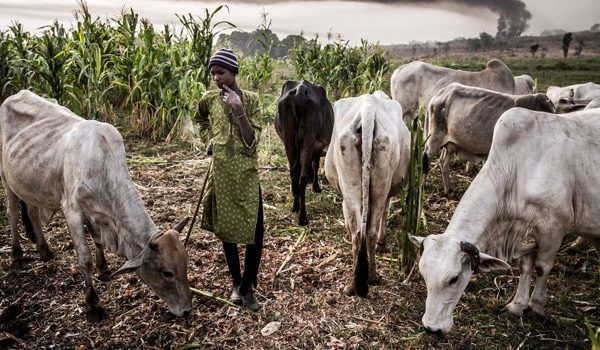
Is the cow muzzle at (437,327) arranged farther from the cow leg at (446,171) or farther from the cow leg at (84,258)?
the cow leg at (446,171)

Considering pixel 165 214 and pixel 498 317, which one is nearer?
pixel 498 317

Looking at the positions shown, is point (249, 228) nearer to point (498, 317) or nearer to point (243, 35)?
point (498, 317)

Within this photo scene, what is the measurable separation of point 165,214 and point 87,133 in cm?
206

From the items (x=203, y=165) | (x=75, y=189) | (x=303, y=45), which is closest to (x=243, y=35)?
(x=303, y=45)

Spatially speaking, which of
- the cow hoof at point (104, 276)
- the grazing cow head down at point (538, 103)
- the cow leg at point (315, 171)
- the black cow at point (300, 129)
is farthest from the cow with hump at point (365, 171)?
the grazing cow head down at point (538, 103)

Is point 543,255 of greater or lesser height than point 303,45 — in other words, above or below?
below

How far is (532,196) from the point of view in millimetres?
3432

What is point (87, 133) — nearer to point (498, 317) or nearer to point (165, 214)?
point (165, 214)

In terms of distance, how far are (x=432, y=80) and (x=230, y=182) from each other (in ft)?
24.9

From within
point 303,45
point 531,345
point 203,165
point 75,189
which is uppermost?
point 303,45

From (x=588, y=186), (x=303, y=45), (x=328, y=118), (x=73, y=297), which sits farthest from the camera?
(x=303, y=45)

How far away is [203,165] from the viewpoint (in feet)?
23.1

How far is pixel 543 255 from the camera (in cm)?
352

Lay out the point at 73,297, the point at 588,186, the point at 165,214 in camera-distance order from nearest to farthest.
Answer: the point at 588,186 → the point at 73,297 → the point at 165,214
